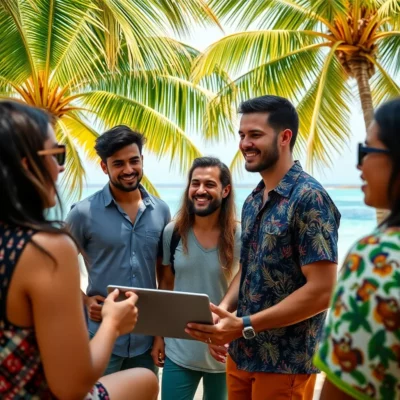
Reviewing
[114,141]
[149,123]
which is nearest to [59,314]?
[114,141]

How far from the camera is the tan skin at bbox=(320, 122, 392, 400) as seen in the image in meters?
1.73

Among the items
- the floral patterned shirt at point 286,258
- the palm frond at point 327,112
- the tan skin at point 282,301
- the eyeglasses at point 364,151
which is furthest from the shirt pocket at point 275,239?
the palm frond at point 327,112

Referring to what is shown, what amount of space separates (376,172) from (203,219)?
2504mm

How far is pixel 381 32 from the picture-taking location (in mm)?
12625

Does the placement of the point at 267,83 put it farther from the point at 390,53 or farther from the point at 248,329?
the point at 248,329

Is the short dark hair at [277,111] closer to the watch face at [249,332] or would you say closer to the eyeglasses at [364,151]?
the watch face at [249,332]

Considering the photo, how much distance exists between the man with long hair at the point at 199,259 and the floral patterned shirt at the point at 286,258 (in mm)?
688

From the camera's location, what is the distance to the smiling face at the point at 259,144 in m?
3.39

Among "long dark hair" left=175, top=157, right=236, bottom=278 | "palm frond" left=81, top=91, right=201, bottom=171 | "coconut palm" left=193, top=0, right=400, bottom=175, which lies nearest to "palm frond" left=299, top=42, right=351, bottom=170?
"coconut palm" left=193, top=0, right=400, bottom=175

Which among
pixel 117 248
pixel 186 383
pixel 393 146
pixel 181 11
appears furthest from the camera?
pixel 181 11

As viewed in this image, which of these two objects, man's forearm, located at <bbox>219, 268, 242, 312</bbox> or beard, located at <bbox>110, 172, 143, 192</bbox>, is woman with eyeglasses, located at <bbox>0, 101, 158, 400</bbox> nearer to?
man's forearm, located at <bbox>219, 268, 242, 312</bbox>

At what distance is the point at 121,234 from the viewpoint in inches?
166

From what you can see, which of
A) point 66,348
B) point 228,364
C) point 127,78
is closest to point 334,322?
point 66,348

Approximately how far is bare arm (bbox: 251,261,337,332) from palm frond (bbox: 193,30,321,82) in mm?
9999
